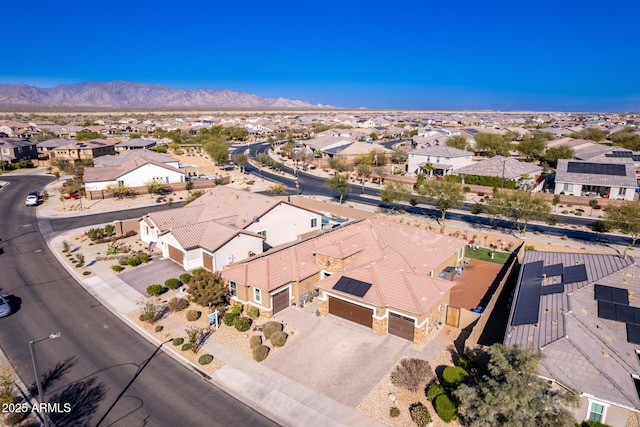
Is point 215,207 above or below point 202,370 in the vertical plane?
above

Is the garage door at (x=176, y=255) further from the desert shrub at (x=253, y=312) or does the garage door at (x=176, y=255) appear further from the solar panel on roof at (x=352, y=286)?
the solar panel on roof at (x=352, y=286)

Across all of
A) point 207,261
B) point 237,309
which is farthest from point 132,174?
point 237,309

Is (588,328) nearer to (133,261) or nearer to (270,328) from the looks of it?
(270,328)

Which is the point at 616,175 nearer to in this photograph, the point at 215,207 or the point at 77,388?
the point at 215,207

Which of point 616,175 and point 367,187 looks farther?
point 367,187

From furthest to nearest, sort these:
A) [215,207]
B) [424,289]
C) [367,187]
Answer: [367,187], [215,207], [424,289]

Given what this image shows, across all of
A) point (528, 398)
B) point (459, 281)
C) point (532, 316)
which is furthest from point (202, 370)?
point (459, 281)

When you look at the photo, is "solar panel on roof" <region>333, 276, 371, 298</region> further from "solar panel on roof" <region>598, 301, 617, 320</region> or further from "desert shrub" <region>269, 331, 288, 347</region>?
"solar panel on roof" <region>598, 301, 617, 320</region>
